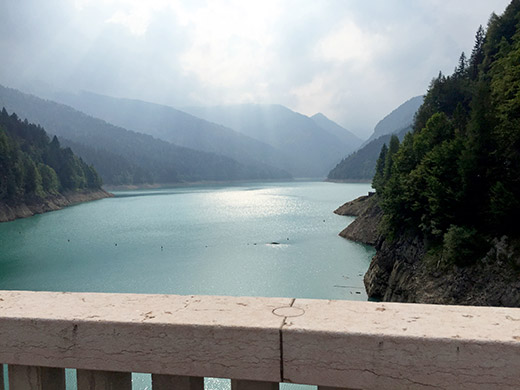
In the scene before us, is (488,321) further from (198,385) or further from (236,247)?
(236,247)

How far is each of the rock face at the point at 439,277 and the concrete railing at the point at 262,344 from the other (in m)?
16.8

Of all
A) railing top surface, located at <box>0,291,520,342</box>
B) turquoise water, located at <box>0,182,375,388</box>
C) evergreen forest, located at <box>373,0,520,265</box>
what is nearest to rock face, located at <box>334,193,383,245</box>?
turquoise water, located at <box>0,182,375,388</box>

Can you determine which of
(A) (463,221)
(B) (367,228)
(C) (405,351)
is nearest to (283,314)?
(C) (405,351)

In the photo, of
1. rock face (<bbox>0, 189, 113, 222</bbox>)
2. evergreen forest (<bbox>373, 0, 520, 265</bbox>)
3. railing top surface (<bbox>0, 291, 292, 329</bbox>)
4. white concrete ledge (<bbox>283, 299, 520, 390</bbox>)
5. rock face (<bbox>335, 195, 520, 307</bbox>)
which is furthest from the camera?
rock face (<bbox>0, 189, 113, 222</bbox>)

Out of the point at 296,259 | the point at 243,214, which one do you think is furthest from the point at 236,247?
the point at 243,214

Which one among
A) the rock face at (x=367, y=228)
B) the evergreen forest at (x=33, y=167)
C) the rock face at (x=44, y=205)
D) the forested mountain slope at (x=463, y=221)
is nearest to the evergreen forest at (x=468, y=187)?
the forested mountain slope at (x=463, y=221)

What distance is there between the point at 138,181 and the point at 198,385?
197444 mm

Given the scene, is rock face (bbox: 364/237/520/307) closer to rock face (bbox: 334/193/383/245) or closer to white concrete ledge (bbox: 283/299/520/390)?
white concrete ledge (bbox: 283/299/520/390)

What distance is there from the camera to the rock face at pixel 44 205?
7131cm

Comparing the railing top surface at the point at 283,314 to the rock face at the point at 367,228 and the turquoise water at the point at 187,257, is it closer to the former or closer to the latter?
the turquoise water at the point at 187,257

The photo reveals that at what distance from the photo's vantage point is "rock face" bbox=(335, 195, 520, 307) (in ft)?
55.9

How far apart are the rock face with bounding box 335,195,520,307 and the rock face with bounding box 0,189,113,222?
2700 inches

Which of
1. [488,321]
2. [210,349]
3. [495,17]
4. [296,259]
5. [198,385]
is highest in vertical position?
[495,17]

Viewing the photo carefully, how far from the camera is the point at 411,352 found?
83.0 inches
